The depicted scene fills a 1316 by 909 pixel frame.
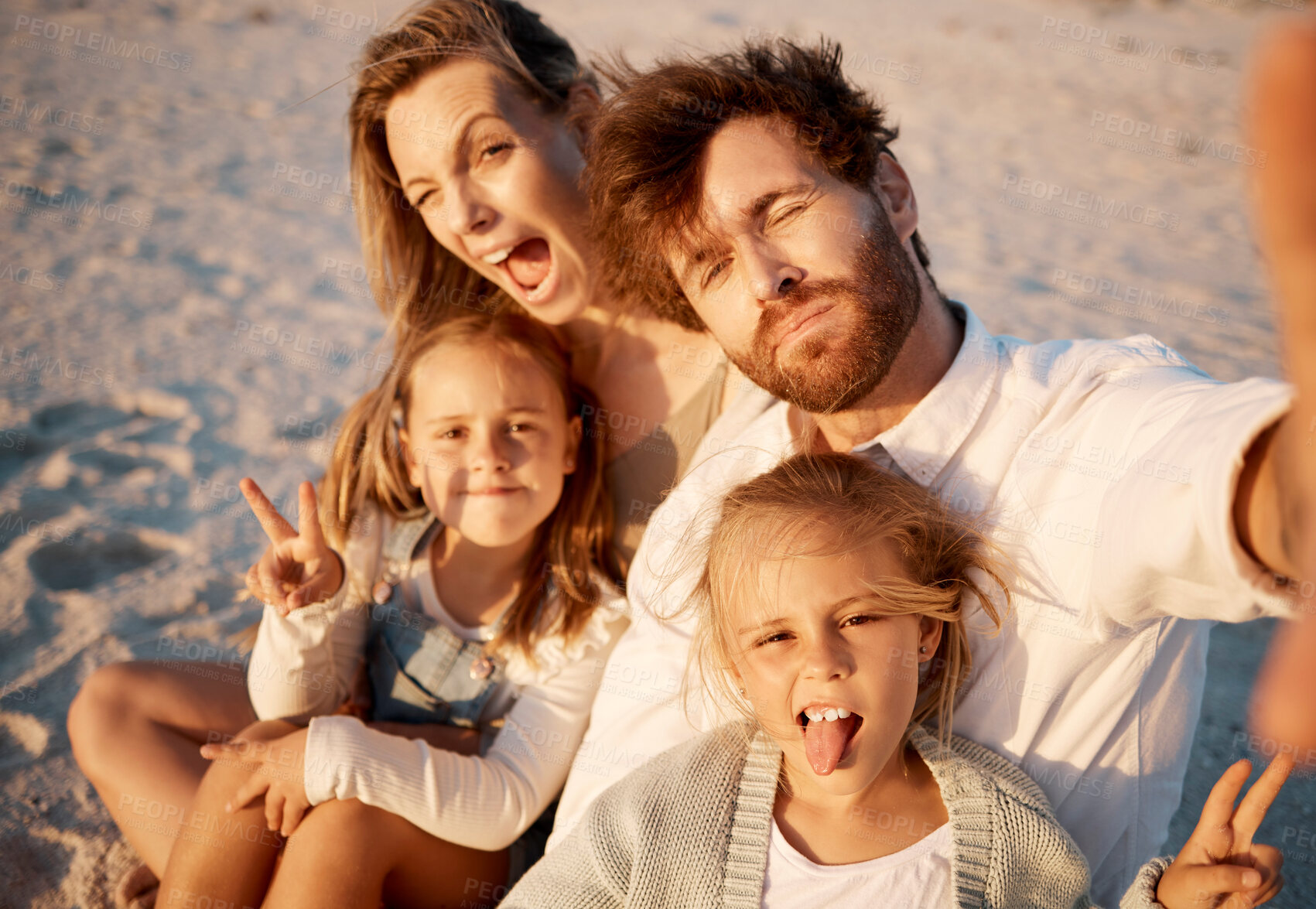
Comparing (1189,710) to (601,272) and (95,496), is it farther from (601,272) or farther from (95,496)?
(95,496)

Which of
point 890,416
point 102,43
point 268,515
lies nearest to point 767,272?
point 890,416

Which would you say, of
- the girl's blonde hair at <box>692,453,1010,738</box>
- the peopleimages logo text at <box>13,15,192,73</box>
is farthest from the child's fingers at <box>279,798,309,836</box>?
the peopleimages logo text at <box>13,15,192,73</box>

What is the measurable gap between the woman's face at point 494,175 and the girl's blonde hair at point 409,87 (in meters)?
0.06

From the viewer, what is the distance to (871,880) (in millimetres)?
1863

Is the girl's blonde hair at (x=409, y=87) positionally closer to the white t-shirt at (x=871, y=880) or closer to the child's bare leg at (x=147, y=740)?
the child's bare leg at (x=147, y=740)

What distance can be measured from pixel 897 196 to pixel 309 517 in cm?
178

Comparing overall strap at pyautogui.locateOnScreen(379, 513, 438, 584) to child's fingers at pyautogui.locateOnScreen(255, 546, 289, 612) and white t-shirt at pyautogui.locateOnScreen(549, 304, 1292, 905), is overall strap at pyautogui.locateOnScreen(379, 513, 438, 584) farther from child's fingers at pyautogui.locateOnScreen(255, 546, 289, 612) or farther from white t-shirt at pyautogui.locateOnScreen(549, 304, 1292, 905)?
white t-shirt at pyautogui.locateOnScreen(549, 304, 1292, 905)

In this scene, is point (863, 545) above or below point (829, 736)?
above

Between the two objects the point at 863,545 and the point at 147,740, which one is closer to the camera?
the point at 863,545

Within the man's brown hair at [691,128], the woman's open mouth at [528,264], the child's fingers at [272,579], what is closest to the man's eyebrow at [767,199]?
the man's brown hair at [691,128]

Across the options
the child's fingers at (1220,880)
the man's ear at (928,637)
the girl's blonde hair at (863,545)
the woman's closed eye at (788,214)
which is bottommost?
the child's fingers at (1220,880)

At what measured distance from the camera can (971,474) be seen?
6.76 ft

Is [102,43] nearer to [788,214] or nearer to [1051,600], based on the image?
[788,214]

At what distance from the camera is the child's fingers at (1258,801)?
165cm
